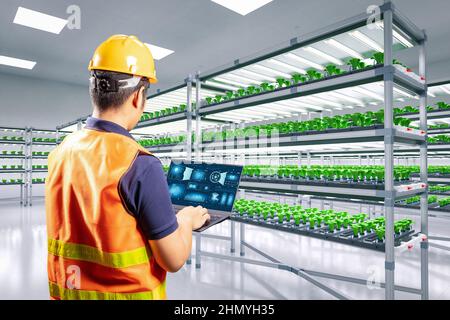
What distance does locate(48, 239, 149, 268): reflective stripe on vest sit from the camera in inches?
30.3

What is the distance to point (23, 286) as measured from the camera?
9.58ft

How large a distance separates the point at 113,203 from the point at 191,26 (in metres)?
6.16

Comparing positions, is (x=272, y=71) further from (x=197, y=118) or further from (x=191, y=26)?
(x=191, y=26)

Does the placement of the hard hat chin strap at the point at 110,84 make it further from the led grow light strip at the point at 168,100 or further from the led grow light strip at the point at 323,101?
the led grow light strip at the point at 168,100

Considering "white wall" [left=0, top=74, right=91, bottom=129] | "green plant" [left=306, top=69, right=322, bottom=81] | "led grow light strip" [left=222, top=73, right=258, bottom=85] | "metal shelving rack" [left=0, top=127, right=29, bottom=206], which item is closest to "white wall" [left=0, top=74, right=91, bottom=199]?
"white wall" [left=0, top=74, right=91, bottom=129]

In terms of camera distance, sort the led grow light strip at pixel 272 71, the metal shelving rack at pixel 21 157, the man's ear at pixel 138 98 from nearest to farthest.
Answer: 1. the man's ear at pixel 138 98
2. the led grow light strip at pixel 272 71
3. the metal shelving rack at pixel 21 157

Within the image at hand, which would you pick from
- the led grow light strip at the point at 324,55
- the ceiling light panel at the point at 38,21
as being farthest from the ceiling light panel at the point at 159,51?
the led grow light strip at the point at 324,55

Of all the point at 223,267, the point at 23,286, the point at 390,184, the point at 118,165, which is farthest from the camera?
the point at 223,267

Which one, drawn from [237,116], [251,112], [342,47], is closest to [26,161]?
[237,116]

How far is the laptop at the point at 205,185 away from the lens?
1.25 m

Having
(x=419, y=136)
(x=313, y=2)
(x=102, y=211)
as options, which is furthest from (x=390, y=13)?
(x=313, y=2)

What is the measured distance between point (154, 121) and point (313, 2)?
357 cm

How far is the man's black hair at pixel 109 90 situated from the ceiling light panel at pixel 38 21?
628 cm
